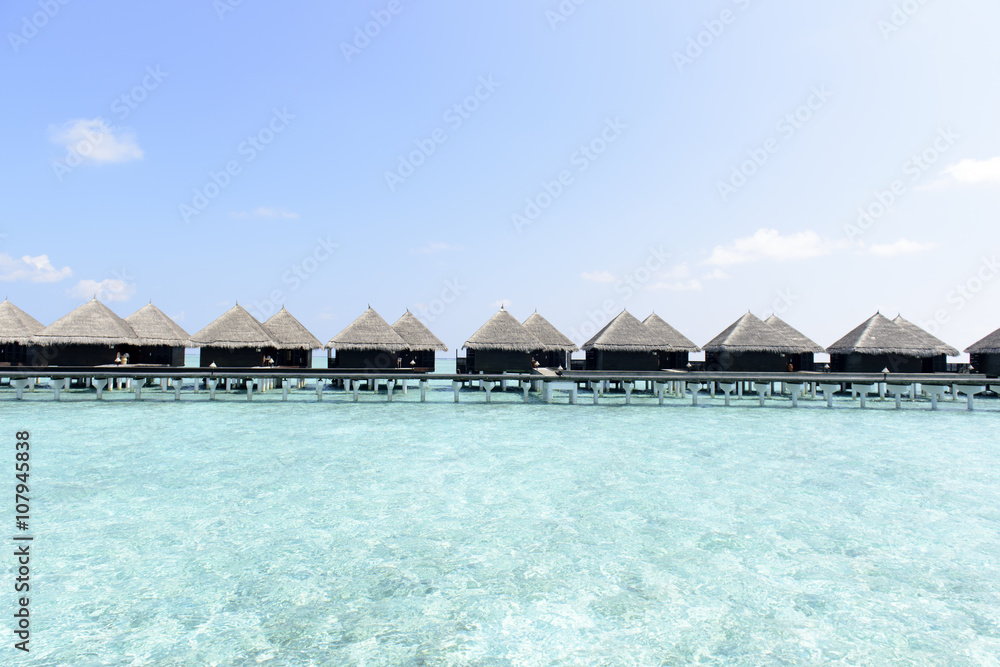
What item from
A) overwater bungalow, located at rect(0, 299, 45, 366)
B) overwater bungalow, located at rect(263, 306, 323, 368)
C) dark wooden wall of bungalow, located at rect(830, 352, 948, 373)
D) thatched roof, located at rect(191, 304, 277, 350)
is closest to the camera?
thatched roof, located at rect(191, 304, 277, 350)

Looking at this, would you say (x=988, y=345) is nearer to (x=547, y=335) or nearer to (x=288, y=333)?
(x=547, y=335)

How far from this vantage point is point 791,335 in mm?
24859

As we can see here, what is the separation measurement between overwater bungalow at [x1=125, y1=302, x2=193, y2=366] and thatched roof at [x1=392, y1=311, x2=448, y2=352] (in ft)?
30.3

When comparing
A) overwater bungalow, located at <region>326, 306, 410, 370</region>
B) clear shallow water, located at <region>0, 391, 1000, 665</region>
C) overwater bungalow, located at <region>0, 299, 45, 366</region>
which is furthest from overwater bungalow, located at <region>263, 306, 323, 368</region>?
clear shallow water, located at <region>0, 391, 1000, 665</region>

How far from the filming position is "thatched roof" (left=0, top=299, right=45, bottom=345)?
23.2 metres

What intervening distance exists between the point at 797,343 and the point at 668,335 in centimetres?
565

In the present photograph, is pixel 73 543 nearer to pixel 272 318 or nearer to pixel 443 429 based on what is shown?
pixel 443 429

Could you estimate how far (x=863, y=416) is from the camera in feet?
57.8

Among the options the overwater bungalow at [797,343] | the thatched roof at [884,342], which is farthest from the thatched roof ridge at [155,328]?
the thatched roof at [884,342]

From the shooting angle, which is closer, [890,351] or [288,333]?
[890,351]

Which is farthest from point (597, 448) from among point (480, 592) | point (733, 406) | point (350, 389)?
point (350, 389)

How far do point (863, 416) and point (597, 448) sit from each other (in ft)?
36.4

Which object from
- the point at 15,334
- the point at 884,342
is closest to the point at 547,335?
the point at 884,342

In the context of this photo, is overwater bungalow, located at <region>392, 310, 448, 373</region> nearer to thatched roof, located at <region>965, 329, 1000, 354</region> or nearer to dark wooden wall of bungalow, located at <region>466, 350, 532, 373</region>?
dark wooden wall of bungalow, located at <region>466, 350, 532, 373</region>
